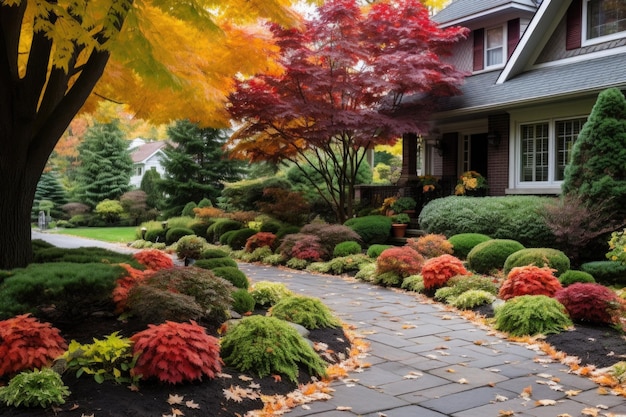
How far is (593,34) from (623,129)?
13.8 ft

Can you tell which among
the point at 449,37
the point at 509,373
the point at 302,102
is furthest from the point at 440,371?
the point at 449,37

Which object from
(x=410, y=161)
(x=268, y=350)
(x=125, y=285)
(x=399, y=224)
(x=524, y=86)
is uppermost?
(x=524, y=86)

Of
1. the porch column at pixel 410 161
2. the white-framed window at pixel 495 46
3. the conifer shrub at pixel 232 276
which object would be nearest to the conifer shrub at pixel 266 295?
the conifer shrub at pixel 232 276

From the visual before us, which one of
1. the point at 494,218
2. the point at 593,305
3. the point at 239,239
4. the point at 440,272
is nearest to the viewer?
the point at 593,305

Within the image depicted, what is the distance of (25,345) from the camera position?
14.8 ft

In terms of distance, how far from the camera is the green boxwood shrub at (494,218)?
11.9 metres

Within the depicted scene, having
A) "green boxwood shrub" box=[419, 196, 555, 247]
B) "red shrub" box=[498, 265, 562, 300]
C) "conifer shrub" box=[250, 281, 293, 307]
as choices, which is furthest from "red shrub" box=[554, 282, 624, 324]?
"green boxwood shrub" box=[419, 196, 555, 247]

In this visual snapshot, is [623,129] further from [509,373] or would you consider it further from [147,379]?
[147,379]

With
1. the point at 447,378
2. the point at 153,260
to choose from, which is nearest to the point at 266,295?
the point at 153,260

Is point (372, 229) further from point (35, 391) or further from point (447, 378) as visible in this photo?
point (35, 391)

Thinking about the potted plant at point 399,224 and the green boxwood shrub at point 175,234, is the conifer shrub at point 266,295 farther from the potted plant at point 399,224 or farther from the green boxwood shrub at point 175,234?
the green boxwood shrub at point 175,234

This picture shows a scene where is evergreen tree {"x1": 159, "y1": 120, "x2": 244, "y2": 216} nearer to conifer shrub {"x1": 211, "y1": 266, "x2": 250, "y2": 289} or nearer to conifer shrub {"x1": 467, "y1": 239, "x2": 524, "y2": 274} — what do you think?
conifer shrub {"x1": 467, "y1": 239, "x2": 524, "y2": 274}

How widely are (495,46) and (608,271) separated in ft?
31.7

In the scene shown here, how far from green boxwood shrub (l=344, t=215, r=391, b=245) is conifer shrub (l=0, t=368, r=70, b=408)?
11.2m
